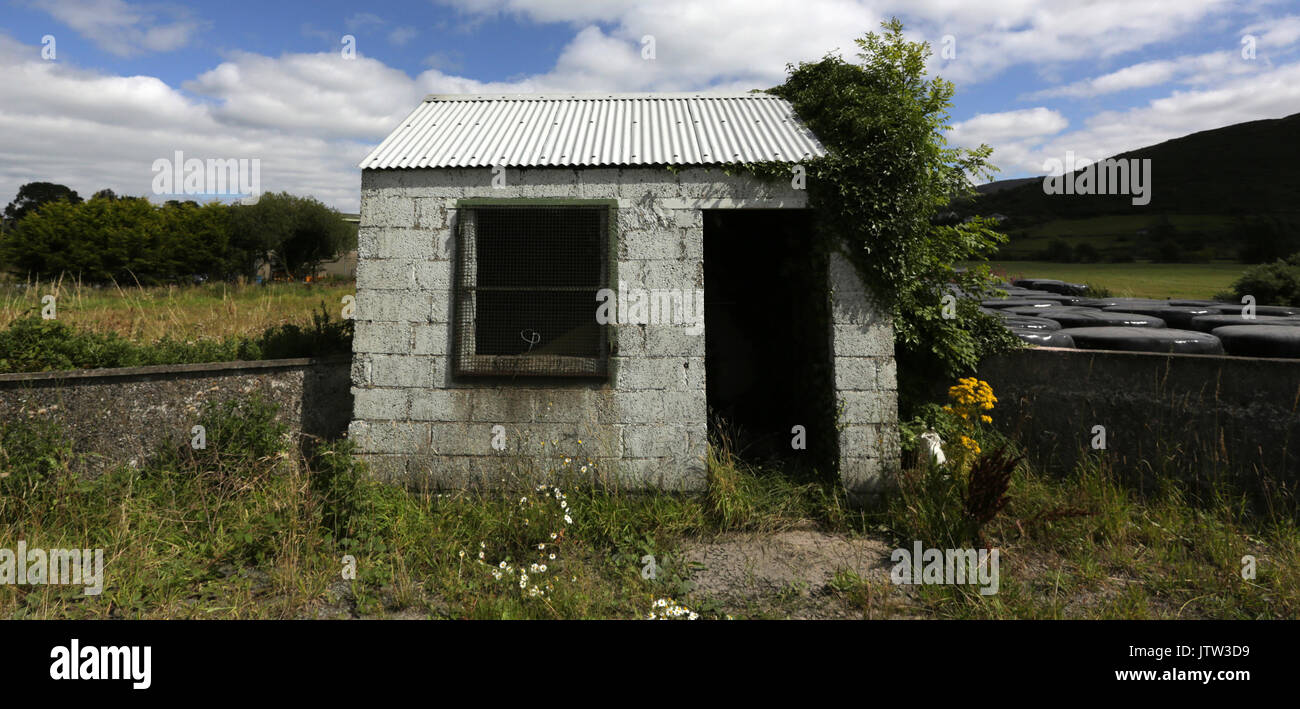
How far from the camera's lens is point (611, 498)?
4652 millimetres

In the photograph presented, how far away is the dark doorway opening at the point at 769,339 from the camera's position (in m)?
5.23

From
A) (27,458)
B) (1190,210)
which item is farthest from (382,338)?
(1190,210)

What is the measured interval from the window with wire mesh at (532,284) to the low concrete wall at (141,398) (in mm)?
1685

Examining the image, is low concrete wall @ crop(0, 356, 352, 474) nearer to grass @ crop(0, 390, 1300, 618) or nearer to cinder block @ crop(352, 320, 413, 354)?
grass @ crop(0, 390, 1300, 618)

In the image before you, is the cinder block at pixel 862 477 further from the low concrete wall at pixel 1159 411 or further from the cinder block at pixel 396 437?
the cinder block at pixel 396 437

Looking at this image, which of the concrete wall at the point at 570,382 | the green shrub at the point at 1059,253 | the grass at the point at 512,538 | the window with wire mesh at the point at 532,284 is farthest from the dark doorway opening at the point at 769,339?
the green shrub at the point at 1059,253

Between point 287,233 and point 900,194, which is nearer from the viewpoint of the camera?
point 900,194

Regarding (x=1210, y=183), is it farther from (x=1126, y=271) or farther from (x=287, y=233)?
(x=287, y=233)

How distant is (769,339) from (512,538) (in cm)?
388

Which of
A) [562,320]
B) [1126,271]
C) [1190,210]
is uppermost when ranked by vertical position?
[1190,210]

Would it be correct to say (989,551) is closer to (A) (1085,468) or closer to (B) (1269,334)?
(A) (1085,468)

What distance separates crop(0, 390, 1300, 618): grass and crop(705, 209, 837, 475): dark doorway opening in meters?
0.70

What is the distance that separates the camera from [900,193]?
4812 millimetres

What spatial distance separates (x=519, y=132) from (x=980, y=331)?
16.0 ft
